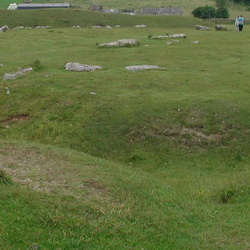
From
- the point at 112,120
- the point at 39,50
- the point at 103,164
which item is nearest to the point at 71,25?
the point at 39,50

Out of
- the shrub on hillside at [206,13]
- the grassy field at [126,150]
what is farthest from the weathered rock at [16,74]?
the shrub on hillside at [206,13]

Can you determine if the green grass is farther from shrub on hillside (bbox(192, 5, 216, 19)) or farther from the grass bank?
the grass bank

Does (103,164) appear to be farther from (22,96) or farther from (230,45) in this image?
(230,45)

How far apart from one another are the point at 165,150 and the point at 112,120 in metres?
2.59

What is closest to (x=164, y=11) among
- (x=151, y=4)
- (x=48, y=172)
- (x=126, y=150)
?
(x=151, y=4)

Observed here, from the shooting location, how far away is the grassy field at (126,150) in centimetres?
790

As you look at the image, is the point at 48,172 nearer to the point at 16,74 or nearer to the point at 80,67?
the point at 16,74

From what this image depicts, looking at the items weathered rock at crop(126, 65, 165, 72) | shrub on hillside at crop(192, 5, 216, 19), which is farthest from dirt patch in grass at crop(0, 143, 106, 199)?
shrub on hillside at crop(192, 5, 216, 19)

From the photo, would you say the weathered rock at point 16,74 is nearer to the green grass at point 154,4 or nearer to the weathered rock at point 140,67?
the weathered rock at point 140,67

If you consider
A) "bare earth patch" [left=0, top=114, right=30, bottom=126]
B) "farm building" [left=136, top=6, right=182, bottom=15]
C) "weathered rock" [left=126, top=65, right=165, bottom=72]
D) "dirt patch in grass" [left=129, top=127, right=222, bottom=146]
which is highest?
"farm building" [left=136, top=6, right=182, bottom=15]

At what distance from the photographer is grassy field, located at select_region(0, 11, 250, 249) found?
7898mm

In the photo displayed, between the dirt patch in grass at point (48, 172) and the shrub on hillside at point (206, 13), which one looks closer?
the dirt patch in grass at point (48, 172)

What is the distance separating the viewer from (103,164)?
39.7 feet

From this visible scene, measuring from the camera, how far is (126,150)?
14.8 meters
